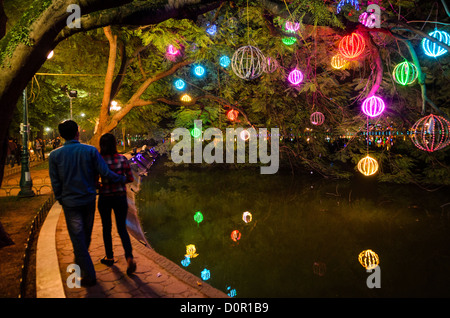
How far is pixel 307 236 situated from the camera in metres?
8.27

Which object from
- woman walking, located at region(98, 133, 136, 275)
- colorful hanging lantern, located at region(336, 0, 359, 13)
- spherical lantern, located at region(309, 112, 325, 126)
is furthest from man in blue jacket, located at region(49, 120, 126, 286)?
spherical lantern, located at region(309, 112, 325, 126)

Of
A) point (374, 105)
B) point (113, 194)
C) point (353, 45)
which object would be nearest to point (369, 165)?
point (374, 105)

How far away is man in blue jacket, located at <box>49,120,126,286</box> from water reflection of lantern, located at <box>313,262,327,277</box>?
14.9 ft

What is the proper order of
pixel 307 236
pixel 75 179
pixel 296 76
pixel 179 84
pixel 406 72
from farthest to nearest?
pixel 179 84, pixel 296 76, pixel 307 236, pixel 406 72, pixel 75 179

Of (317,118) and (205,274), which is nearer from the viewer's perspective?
(205,274)

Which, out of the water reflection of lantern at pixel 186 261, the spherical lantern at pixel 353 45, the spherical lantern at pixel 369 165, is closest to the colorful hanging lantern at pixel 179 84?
the spherical lantern at pixel 369 165

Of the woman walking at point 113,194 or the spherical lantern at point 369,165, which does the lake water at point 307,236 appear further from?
the woman walking at point 113,194

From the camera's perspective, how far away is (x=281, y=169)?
2312 centimetres

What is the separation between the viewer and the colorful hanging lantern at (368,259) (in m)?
6.53

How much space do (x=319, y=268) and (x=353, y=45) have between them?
505 centimetres

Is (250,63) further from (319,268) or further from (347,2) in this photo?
(319,268)

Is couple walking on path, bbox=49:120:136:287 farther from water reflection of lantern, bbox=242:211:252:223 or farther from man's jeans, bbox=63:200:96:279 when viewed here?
water reflection of lantern, bbox=242:211:252:223

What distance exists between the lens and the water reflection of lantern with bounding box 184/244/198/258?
6917mm

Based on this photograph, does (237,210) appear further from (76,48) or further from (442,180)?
(442,180)
